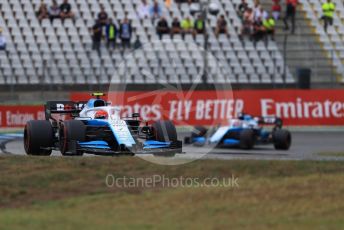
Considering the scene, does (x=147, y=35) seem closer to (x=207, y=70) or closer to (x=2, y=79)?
Result: (x=207, y=70)

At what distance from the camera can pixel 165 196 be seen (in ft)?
41.7

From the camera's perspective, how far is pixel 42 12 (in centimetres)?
3419

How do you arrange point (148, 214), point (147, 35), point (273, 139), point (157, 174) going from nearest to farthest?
1. point (148, 214)
2. point (157, 174)
3. point (273, 139)
4. point (147, 35)

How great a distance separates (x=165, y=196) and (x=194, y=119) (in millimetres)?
20129

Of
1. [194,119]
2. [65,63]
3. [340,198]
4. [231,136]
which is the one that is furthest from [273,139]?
[340,198]

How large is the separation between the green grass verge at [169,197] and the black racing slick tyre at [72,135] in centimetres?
128

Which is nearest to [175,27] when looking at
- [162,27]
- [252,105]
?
[162,27]

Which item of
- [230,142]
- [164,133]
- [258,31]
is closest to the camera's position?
[164,133]

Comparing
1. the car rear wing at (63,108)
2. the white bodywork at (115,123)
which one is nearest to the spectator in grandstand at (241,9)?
the car rear wing at (63,108)

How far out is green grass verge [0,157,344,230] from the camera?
36.6 ft

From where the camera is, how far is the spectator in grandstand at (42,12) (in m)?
34.2

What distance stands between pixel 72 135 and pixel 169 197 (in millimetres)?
4971

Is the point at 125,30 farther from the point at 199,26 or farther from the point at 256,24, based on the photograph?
the point at 256,24

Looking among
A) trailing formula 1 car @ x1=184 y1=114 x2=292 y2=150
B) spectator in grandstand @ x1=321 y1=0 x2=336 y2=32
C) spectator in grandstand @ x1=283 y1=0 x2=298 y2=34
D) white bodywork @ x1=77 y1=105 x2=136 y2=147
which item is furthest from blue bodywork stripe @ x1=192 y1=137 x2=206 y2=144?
spectator in grandstand @ x1=321 y1=0 x2=336 y2=32
